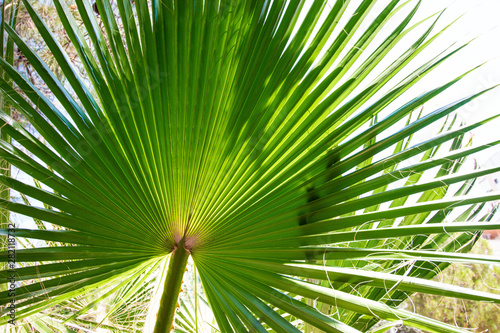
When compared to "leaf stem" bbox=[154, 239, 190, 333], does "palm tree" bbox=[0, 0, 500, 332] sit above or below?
above

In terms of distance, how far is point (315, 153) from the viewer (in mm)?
792

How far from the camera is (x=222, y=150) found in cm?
84

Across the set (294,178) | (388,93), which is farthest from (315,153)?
(388,93)

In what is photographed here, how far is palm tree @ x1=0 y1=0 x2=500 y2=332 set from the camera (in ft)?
2.36

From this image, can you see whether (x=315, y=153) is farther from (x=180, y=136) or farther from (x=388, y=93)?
(x=180, y=136)

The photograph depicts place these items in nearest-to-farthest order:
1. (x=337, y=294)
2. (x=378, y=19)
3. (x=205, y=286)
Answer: (x=337, y=294) < (x=378, y=19) < (x=205, y=286)

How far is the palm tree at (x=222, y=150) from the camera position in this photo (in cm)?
72

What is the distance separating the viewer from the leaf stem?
0.81 meters

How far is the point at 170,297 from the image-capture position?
820 mm

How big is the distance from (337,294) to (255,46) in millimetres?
549

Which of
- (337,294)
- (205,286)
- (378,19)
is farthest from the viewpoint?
(205,286)

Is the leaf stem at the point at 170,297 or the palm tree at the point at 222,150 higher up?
the palm tree at the point at 222,150

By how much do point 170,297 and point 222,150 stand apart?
0.38 metres

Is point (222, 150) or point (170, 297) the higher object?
point (222, 150)
